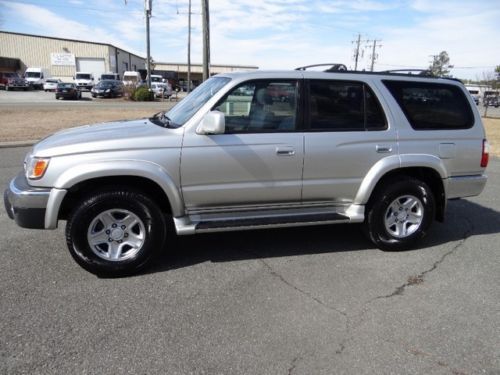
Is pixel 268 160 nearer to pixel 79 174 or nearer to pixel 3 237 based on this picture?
pixel 79 174

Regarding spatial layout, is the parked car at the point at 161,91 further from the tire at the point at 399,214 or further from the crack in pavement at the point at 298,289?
the crack in pavement at the point at 298,289

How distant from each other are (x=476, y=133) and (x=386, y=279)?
2.11 meters

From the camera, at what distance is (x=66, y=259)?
4156mm

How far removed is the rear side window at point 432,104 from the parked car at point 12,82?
162 feet

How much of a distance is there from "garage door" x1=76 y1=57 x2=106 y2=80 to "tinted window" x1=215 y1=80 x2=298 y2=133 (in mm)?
68289

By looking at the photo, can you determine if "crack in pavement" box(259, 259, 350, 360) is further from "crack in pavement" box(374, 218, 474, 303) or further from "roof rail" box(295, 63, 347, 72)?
"roof rail" box(295, 63, 347, 72)

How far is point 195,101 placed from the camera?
4.37m

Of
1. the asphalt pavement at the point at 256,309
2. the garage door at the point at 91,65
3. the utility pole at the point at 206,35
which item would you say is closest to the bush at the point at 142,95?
the utility pole at the point at 206,35

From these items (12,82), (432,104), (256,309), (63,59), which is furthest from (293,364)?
(63,59)

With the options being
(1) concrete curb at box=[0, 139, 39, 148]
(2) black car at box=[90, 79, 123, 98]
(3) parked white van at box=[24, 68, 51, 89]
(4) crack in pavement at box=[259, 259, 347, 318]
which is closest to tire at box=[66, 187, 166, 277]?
(4) crack in pavement at box=[259, 259, 347, 318]

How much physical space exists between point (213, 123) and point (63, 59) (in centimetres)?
7119

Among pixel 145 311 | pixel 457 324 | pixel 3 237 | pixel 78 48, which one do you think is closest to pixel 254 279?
pixel 145 311

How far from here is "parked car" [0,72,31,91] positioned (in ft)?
147

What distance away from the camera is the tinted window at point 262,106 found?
4059 mm
